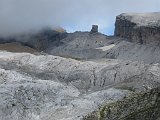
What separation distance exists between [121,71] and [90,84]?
10.2 metres

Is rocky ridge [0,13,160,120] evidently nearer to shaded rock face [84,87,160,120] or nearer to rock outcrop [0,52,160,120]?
rock outcrop [0,52,160,120]

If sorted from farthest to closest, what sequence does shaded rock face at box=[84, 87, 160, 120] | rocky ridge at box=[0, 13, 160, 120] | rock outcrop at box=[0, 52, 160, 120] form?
rock outcrop at box=[0, 52, 160, 120]
rocky ridge at box=[0, 13, 160, 120]
shaded rock face at box=[84, 87, 160, 120]

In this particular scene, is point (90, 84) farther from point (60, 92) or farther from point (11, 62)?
point (11, 62)

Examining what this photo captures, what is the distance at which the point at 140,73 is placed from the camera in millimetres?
169125

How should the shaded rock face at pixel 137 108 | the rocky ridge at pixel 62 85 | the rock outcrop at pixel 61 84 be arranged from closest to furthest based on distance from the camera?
1. the shaded rock face at pixel 137 108
2. the rocky ridge at pixel 62 85
3. the rock outcrop at pixel 61 84

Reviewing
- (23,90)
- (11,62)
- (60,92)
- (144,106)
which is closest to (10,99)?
(23,90)

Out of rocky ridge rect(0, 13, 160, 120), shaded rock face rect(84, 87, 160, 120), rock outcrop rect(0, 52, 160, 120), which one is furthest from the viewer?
rock outcrop rect(0, 52, 160, 120)

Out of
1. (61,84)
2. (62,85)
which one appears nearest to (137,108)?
(62,85)

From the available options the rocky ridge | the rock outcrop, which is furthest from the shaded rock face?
the rock outcrop

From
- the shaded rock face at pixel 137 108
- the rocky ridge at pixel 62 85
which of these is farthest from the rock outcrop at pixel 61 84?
the shaded rock face at pixel 137 108

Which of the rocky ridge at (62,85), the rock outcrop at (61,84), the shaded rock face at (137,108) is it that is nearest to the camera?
the shaded rock face at (137,108)

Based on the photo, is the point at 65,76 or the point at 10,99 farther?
the point at 65,76

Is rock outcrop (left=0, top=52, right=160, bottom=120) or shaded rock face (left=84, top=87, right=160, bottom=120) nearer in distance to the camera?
shaded rock face (left=84, top=87, right=160, bottom=120)

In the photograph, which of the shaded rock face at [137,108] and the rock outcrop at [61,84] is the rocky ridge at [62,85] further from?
the shaded rock face at [137,108]
